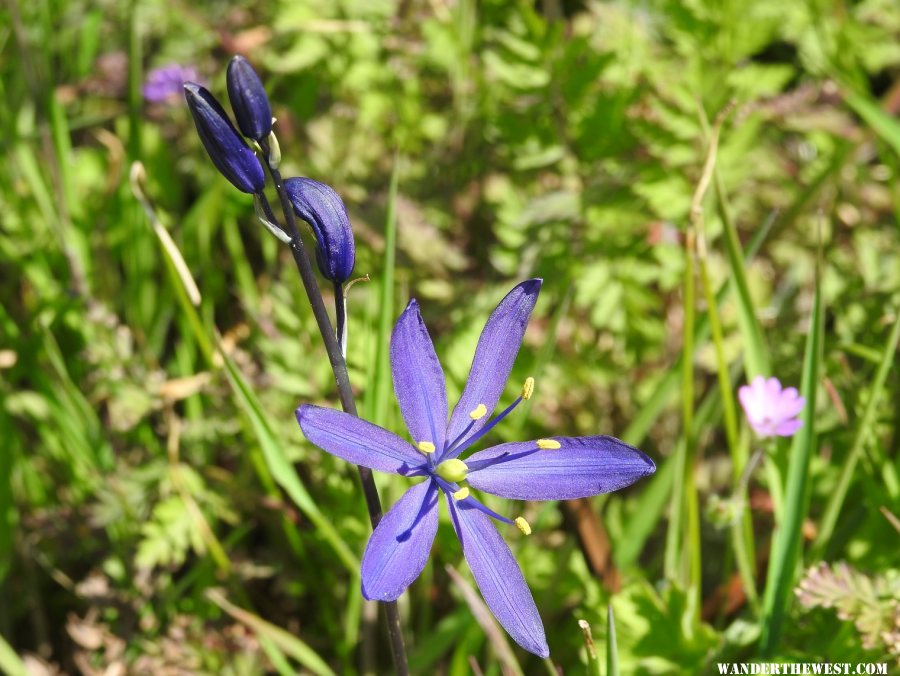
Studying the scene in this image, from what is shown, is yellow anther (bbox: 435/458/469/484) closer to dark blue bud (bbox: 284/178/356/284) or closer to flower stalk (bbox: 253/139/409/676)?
flower stalk (bbox: 253/139/409/676)

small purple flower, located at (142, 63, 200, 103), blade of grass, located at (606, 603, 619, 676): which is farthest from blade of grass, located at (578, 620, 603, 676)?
small purple flower, located at (142, 63, 200, 103)

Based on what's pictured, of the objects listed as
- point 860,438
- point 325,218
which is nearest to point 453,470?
point 325,218

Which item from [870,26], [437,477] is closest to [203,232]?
[437,477]

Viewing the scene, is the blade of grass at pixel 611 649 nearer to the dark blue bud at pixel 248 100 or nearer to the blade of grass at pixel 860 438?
the blade of grass at pixel 860 438

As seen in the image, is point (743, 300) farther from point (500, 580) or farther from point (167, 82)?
point (167, 82)

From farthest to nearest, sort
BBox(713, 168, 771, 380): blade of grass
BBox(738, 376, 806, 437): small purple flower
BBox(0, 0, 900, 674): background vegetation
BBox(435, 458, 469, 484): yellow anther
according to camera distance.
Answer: BBox(0, 0, 900, 674): background vegetation < BBox(713, 168, 771, 380): blade of grass < BBox(738, 376, 806, 437): small purple flower < BBox(435, 458, 469, 484): yellow anther

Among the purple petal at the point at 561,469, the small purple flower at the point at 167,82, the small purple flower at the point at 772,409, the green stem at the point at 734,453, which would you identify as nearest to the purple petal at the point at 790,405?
the small purple flower at the point at 772,409
